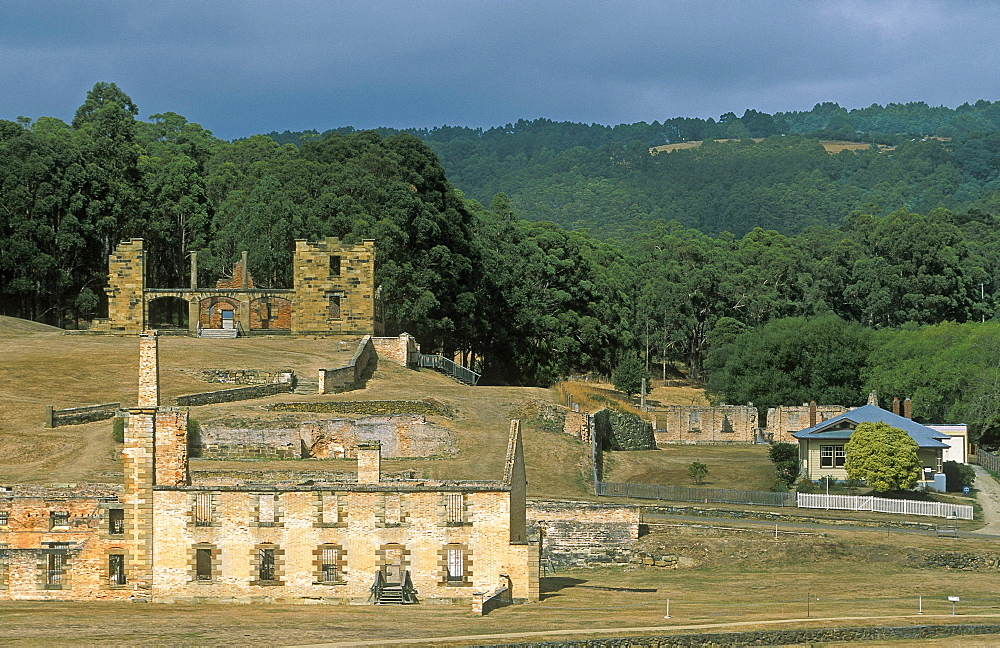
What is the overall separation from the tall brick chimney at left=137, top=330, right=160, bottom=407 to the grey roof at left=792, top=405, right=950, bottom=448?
118ft

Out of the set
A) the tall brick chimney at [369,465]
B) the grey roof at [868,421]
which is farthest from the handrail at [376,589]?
the grey roof at [868,421]

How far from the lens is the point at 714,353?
111m

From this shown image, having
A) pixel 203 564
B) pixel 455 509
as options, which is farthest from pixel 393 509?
pixel 203 564

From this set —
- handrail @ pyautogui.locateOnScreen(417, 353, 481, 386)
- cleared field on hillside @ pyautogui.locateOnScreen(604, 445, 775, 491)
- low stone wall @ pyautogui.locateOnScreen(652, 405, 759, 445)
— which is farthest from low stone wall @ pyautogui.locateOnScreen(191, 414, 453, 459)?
low stone wall @ pyautogui.locateOnScreen(652, 405, 759, 445)

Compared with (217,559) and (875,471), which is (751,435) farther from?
(217,559)

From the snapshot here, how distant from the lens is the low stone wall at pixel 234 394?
61625mm

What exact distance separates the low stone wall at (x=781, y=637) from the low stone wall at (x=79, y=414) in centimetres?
2921

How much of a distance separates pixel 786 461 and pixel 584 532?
848 inches

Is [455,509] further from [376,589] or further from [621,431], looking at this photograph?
[621,431]

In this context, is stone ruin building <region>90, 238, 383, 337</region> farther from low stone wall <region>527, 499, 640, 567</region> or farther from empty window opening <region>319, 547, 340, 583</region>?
empty window opening <region>319, 547, 340, 583</region>

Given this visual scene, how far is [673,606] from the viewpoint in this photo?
129ft

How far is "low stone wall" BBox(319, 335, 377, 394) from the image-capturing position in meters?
66.5

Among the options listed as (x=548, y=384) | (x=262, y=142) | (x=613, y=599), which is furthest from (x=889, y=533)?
(x=262, y=142)

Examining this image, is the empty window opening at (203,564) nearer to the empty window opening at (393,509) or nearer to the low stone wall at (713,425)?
the empty window opening at (393,509)
